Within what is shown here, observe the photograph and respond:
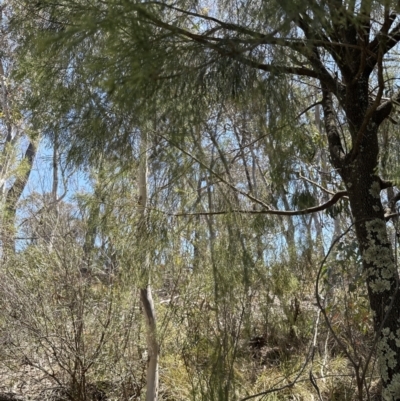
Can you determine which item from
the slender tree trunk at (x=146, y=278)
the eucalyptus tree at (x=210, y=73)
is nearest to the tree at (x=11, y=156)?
the slender tree trunk at (x=146, y=278)

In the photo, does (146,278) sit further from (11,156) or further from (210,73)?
(11,156)

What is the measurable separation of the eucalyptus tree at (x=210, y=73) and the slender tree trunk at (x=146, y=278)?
0.35 m

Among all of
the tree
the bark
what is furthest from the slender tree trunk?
the tree

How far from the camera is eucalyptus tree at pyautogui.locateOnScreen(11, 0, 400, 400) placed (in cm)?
221

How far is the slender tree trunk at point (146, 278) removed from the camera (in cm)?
355

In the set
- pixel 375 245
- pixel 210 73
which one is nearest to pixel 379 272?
pixel 375 245

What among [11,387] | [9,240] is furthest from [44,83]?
[11,387]

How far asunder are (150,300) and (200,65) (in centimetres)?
257

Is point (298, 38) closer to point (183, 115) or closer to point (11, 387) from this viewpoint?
point (183, 115)

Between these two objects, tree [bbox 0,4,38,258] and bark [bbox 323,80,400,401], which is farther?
tree [bbox 0,4,38,258]

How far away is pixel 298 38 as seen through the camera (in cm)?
210

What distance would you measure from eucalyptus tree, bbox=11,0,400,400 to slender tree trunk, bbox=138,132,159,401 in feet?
1.15

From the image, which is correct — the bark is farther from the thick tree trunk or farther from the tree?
the tree

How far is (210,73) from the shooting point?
8.41 feet
